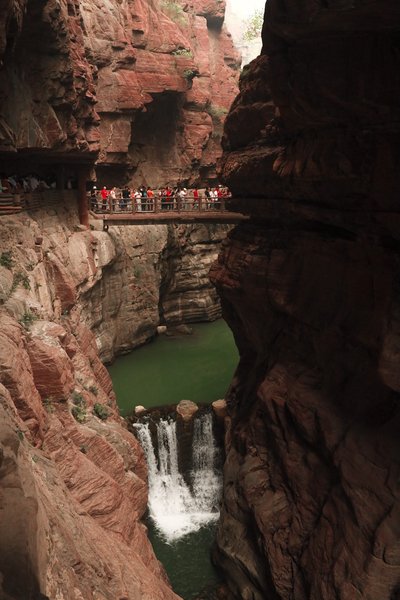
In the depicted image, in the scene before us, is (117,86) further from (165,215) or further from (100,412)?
(100,412)

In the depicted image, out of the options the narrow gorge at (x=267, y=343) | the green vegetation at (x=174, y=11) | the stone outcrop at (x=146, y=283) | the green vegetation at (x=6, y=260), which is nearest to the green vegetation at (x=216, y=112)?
the green vegetation at (x=174, y=11)

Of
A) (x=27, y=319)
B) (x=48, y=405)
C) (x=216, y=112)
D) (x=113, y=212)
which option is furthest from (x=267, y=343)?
(x=216, y=112)

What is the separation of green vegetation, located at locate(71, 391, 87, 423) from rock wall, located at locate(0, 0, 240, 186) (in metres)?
7.05

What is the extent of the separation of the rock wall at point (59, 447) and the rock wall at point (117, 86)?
306 cm

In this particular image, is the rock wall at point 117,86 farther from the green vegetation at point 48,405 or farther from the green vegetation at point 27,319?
the green vegetation at point 48,405

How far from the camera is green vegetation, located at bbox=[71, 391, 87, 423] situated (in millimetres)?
9594

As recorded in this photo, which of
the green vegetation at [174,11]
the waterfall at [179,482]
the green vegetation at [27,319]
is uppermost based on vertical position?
the green vegetation at [174,11]

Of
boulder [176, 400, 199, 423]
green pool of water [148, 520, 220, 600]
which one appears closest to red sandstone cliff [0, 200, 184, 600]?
green pool of water [148, 520, 220, 600]

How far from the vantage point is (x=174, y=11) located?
3191cm

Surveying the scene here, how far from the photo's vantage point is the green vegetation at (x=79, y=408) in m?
9.59

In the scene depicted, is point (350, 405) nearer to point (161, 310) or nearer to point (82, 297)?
point (82, 297)

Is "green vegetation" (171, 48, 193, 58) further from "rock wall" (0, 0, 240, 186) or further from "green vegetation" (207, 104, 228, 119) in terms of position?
"green vegetation" (207, 104, 228, 119)

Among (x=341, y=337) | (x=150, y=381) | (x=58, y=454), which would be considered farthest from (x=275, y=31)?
(x=150, y=381)

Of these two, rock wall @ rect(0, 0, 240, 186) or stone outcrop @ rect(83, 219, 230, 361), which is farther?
stone outcrop @ rect(83, 219, 230, 361)
